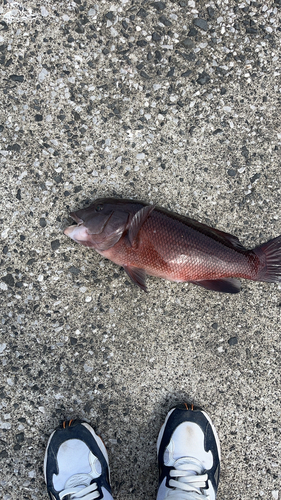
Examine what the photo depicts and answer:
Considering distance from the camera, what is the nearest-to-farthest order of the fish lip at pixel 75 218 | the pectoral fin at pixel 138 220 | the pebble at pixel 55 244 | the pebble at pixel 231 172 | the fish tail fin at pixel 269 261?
1. the pectoral fin at pixel 138 220
2. the fish lip at pixel 75 218
3. the fish tail fin at pixel 269 261
4. the pebble at pixel 55 244
5. the pebble at pixel 231 172

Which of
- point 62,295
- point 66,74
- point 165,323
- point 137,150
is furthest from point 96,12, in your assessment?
point 165,323

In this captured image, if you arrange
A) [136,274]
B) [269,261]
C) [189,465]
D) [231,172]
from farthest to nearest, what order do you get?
1. [231,172]
2. [189,465]
3. [269,261]
4. [136,274]

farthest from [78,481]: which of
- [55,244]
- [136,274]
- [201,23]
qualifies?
[201,23]

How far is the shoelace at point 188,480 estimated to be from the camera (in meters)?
2.88

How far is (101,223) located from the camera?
103 inches

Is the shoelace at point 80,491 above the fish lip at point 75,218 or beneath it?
beneath

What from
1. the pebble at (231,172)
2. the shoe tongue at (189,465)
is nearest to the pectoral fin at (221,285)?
the pebble at (231,172)

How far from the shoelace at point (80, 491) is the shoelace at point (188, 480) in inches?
23.3

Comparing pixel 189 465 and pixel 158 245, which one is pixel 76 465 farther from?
pixel 158 245

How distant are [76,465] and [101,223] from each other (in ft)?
6.49

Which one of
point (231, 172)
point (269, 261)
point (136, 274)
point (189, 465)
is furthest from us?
point (231, 172)

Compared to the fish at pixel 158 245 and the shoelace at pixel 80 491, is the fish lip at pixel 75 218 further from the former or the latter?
the shoelace at pixel 80 491

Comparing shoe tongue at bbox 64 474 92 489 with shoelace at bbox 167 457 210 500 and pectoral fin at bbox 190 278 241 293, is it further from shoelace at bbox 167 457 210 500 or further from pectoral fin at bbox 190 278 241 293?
pectoral fin at bbox 190 278 241 293

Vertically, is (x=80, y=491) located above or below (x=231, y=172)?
below
